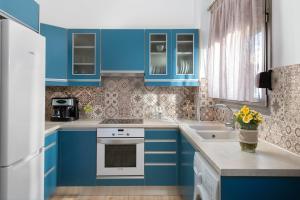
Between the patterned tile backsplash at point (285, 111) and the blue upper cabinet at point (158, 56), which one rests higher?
the blue upper cabinet at point (158, 56)

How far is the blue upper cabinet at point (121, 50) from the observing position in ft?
11.8

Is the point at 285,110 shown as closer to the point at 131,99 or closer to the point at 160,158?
the point at 160,158

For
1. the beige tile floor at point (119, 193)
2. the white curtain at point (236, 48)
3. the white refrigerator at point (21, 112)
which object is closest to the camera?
the white refrigerator at point (21, 112)

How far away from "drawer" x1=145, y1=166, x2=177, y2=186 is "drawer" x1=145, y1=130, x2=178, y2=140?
37 cm

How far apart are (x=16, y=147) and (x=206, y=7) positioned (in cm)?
295

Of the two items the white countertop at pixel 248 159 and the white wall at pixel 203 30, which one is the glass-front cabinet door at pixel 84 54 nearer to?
the white wall at pixel 203 30

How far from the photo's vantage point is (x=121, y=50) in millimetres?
3586

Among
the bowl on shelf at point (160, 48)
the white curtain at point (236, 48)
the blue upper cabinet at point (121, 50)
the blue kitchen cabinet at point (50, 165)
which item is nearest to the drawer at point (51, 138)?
the blue kitchen cabinet at point (50, 165)

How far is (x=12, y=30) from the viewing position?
1.61 m

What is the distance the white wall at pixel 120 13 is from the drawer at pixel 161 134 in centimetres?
160

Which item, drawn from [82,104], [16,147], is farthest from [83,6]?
[16,147]

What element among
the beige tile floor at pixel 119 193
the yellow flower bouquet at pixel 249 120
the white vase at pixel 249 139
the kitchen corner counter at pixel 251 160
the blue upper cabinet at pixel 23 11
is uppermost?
the blue upper cabinet at pixel 23 11

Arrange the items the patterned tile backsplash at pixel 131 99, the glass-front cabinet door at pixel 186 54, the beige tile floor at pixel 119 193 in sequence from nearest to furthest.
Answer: the beige tile floor at pixel 119 193, the glass-front cabinet door at pixel 186 54, the patterned tile backsplash at pixel 131 99

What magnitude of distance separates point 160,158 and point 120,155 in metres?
0.49
